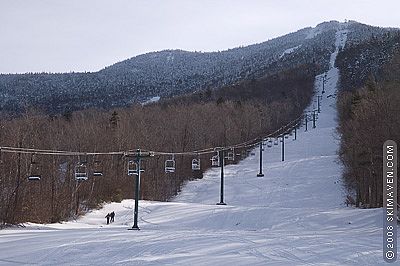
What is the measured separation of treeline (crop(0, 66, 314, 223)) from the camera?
28125 mm

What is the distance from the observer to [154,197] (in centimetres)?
4859

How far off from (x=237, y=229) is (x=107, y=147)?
22384 mm

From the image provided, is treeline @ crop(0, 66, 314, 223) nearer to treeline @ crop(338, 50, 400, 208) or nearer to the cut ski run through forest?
the cut ski run through forest

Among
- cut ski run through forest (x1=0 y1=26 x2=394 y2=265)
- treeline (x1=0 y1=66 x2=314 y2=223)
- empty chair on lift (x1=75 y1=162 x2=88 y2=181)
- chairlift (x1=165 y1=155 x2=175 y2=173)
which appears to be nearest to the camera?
cut ski run through forest (x1=0 y1=26 x2=394 y2=265)

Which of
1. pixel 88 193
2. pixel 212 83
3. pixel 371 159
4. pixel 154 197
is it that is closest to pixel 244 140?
pixel 154 197

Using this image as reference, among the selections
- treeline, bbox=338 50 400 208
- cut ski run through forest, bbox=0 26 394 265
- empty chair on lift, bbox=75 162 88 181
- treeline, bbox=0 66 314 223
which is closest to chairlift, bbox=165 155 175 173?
cut ski run through forest, bbox=0 26 394 265

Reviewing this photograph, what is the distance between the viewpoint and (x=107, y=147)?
46.9 m

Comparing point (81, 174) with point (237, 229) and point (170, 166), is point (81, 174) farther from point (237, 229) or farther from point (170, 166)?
point (237, 229)

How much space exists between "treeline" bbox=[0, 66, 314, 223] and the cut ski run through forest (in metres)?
1.67

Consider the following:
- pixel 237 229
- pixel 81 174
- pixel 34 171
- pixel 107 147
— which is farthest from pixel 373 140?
pixel 107 147

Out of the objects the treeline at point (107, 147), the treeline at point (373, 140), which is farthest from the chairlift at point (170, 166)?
the treeline at point (373, 140)

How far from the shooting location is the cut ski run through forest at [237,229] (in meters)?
13.8

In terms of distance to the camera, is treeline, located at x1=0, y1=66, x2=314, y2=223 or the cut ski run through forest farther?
treeline, located at x1=0, y1=66, x2=314, y2=223

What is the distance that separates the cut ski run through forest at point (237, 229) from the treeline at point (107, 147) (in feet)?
5.49
